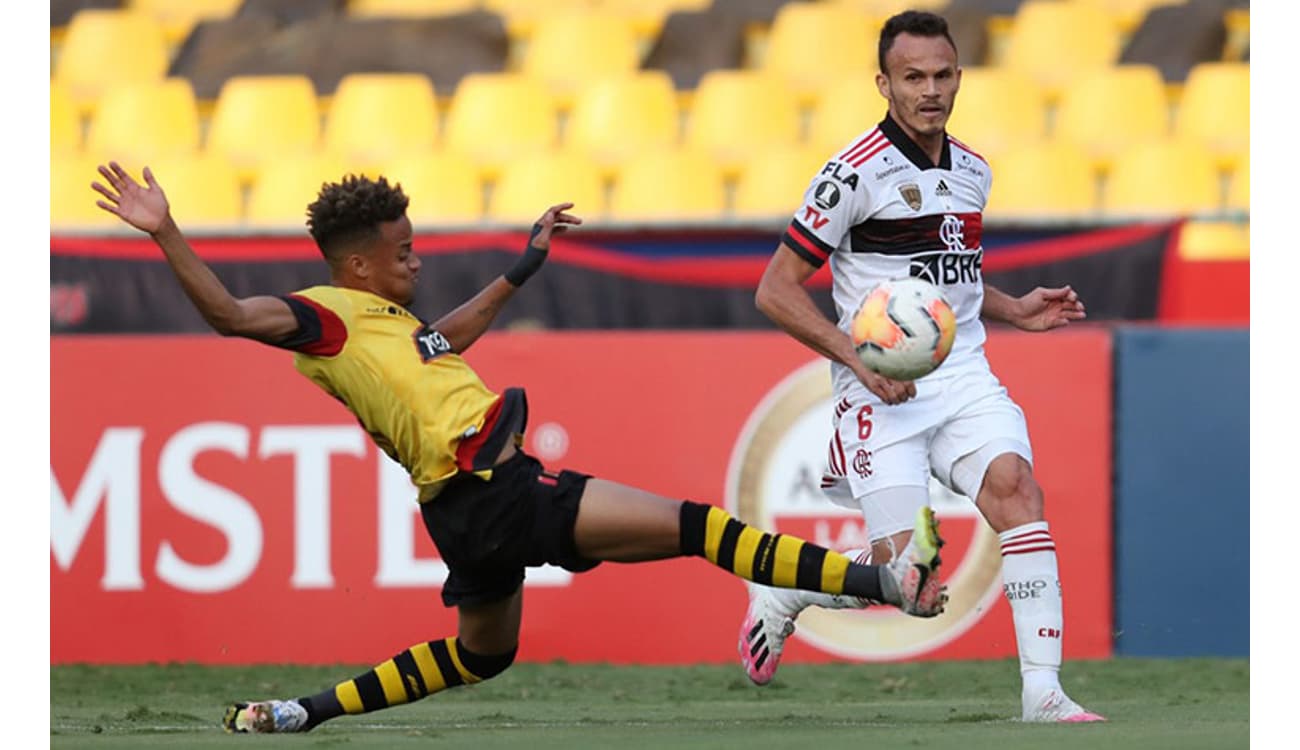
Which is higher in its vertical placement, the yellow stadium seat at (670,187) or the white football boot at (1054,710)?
the yellow stadium seat at (670,187)

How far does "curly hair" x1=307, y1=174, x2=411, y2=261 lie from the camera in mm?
6188

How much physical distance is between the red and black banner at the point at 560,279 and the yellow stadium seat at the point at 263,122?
119 inches

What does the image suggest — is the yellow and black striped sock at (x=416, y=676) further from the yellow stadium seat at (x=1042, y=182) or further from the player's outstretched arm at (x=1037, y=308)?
the yellow stadium seat at (x=1042, y=182)

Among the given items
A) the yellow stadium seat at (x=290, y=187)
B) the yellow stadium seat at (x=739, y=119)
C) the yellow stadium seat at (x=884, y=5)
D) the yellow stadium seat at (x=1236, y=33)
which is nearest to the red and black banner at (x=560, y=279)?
the yellow stadium seat at (x=290, y=187)

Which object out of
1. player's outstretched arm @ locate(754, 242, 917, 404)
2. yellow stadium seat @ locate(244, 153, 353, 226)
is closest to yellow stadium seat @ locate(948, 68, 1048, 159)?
yellow stadium seat @ locate(244, 153, 353, 226)

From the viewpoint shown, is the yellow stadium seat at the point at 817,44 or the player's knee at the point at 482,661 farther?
the yellow stadium seat at the point at 817,44

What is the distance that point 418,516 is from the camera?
9.54m

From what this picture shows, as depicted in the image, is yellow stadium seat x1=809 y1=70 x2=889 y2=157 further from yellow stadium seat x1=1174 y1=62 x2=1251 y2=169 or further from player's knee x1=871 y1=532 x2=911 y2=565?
player's knee x1=871 y1=532 x2=911 y2=565

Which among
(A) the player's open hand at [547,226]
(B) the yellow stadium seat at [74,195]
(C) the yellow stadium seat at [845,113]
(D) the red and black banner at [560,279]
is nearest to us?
(A) the player's open hand at [547,226]

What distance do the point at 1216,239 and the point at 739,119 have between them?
11.0 feet

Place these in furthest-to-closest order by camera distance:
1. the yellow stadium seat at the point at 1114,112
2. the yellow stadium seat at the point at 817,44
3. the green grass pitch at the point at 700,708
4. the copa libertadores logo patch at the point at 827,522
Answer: the yellow stadium seat at the point at 817,44
the yellow stadium seat at the point at 1114,112
the copa libertadores logo patch at the point at 827,522
the green grass pitch at the point at 700,708

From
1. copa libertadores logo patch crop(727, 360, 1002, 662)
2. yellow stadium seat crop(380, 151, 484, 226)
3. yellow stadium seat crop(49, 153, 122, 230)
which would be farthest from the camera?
yellow stadium seat crop(49, 153, 122, 230)

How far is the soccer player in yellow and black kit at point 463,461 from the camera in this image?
19.3ft

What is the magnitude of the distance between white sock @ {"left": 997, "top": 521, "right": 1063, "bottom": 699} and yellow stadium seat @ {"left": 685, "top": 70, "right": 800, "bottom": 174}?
699cm
